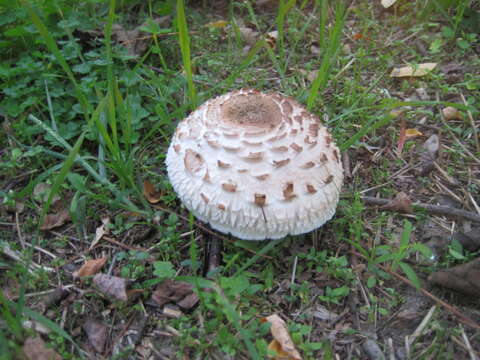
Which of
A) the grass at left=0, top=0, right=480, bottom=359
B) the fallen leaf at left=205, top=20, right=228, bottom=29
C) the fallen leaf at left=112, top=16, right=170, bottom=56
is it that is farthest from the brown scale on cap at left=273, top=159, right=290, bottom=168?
the fallen leaf at left=205, top=20, right=228, bottom=29

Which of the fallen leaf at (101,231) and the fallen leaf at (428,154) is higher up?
the fallen leaf at (428,154)

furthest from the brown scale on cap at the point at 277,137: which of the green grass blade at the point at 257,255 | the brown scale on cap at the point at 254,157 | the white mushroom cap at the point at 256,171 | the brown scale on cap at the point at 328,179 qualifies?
the green grass blade at the point at 257,255

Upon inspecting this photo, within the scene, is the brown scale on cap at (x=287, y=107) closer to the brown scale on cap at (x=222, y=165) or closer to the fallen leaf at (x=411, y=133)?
the brown scale on cap at (x=222, y=165)

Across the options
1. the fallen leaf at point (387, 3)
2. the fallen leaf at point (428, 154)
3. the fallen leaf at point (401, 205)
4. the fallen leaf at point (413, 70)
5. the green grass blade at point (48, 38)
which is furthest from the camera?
the fallen leaf at point (387, 3)

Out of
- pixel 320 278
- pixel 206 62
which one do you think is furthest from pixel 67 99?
pixel 320 278

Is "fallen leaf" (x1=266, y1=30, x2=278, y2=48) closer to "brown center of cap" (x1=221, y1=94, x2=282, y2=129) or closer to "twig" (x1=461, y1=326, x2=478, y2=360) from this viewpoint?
"brown center of cap" (x1=221, y1=94, x2=282, y2=129)

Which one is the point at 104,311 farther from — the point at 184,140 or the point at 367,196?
the point at 367,196
